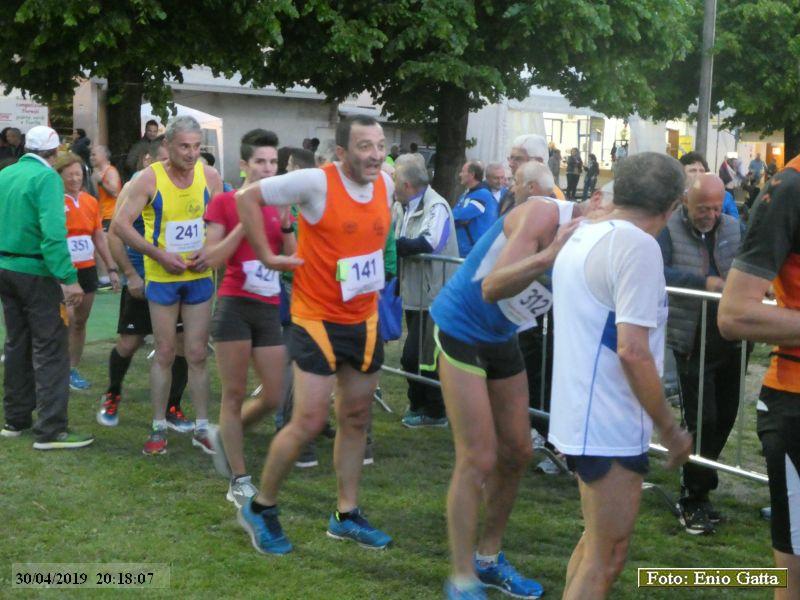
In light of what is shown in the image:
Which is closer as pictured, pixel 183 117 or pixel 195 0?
pixel 183 117

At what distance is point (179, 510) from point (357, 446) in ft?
3.51

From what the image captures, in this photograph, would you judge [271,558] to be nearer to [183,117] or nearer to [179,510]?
[179,510]

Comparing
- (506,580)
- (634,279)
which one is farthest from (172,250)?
(634,279)

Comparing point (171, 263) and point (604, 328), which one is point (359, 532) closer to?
point (171, 263)

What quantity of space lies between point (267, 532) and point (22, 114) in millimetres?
16737

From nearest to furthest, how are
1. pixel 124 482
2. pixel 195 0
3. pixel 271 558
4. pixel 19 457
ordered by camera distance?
pixel 271 558, pixel 124 482, pixel 19 457, pixel 195 0

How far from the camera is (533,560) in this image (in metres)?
5.06

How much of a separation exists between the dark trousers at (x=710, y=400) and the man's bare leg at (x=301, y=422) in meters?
1.95

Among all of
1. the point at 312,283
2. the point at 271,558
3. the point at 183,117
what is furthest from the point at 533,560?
the point at 183,117

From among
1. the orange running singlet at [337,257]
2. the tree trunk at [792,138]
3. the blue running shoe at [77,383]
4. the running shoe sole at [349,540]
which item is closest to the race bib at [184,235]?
the orange running singlet at [337,257]

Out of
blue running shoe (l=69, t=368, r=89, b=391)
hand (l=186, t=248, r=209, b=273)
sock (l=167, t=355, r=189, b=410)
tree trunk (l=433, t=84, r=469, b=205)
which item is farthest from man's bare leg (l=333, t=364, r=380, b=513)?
tree trunk (l=433, t=84, r=469, b=205)

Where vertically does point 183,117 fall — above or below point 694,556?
above

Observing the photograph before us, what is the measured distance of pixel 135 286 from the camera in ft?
22.8

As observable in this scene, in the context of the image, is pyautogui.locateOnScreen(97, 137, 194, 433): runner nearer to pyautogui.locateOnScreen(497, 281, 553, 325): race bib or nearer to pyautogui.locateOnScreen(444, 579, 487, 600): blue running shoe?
pyautogui.locateOnScreen(444, 579, 487, 600): blue running shoe
